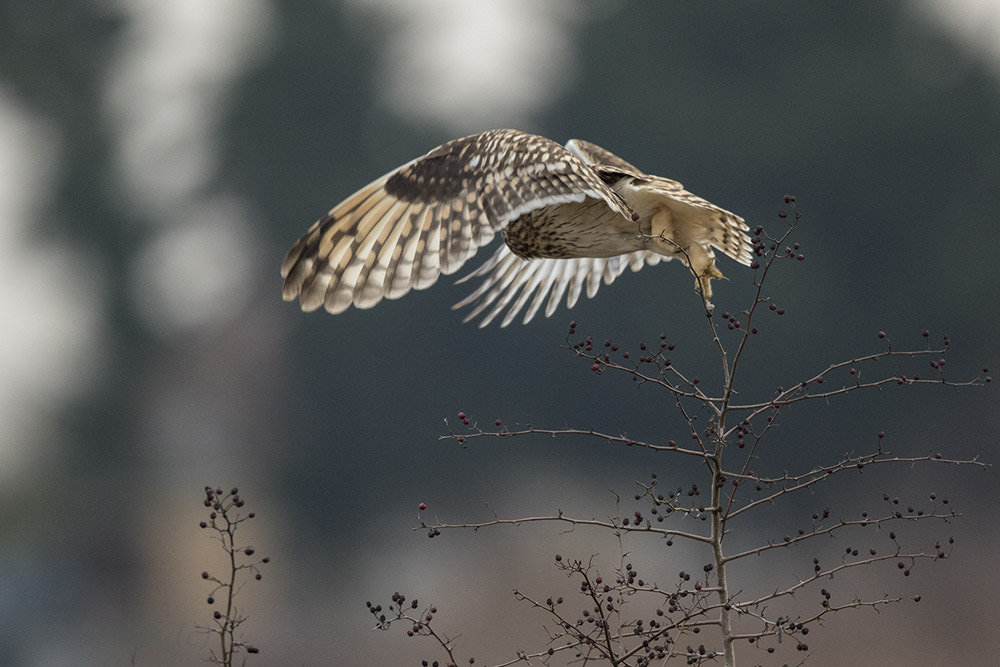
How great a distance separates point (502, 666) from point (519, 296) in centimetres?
104

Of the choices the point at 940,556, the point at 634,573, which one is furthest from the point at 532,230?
the point at 940,556

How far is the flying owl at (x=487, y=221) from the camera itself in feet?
5.08

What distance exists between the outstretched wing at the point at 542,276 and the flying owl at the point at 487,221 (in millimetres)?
329

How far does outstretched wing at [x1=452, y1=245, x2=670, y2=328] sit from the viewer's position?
2162mm

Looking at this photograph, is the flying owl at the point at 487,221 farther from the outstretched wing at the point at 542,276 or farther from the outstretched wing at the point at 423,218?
the outstretched wing at the point at 542,276

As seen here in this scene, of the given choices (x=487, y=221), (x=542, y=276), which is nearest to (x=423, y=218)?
(x=487, y=221)

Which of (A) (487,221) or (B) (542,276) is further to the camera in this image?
(B) (542,276)

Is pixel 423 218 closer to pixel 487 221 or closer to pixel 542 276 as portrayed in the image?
pixel 487 221

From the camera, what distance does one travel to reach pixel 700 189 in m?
5.95

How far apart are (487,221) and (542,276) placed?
26.9 inches

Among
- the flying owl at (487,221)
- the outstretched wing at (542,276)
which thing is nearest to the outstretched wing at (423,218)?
the flying owl at (487,221)

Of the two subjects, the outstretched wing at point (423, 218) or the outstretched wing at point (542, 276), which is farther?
the outstretched wing at point (542, 276)

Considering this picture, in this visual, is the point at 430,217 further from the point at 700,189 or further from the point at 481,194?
the point at 700,189

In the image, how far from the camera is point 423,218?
5.31 ft
